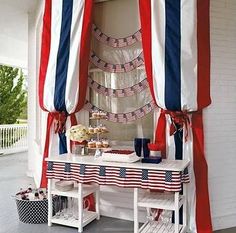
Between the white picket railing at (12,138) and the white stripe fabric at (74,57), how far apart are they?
18.5 feet

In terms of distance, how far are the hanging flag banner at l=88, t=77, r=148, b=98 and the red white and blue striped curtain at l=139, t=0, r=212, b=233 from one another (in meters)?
0.32

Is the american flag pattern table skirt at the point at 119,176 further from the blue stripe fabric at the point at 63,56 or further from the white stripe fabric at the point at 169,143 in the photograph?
the blue stripe fabric at the point at 63,56

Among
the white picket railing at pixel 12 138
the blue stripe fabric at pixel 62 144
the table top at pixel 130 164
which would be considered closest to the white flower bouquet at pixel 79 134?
the table top at pixel 130 164

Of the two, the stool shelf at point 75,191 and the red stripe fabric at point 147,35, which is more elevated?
the red stripe fabric at point 147,35

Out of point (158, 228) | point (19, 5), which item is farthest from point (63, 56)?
point (19, 5)

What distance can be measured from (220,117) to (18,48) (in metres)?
7.07

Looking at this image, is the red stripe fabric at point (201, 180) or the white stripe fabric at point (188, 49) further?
the red stripe fabric at point (201, 180)

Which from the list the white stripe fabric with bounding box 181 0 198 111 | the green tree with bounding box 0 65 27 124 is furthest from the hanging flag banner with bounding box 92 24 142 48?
the green tree with bounding box 0 65 27 124

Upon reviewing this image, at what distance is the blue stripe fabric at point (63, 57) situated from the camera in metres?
3.65

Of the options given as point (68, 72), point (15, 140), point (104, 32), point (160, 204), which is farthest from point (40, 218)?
point (15, 140)

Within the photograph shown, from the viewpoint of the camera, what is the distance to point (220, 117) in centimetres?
338

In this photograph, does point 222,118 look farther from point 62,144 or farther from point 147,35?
point 62,144

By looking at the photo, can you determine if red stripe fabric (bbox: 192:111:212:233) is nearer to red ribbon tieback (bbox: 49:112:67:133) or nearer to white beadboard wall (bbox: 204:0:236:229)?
white beadboard wall (bbox: 204:0:236:229)

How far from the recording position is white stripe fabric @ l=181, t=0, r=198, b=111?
3.05 metres
